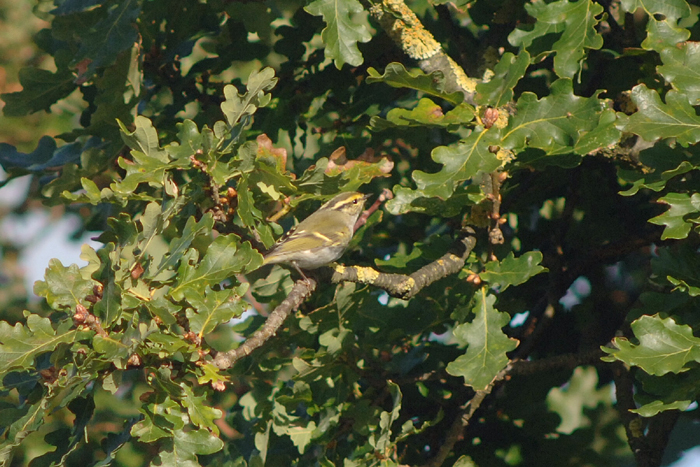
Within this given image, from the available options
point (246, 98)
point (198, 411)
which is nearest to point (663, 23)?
point (246, 98)

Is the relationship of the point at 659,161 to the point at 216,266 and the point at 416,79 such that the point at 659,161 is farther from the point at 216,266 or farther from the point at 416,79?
the point at 216,266

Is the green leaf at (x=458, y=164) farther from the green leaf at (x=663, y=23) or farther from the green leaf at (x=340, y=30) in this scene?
the green leaf at (x=663, y=23)

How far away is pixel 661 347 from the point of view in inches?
79.7

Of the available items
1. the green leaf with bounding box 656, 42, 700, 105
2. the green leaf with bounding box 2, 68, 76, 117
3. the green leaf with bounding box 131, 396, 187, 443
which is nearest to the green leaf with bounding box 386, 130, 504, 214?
the green leaf with bounding box 656, 42, 700, 105

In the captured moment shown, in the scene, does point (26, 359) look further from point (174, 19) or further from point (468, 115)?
point (174, 19)

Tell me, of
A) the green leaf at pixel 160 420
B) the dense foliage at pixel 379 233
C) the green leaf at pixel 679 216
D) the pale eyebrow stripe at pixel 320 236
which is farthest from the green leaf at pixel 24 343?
the green leaf at pixel 679 216

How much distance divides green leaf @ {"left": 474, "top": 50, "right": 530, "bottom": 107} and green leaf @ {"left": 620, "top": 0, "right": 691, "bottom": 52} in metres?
0.44

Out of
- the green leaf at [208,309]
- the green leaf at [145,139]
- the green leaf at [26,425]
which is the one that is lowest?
the green leaf at [26,425]

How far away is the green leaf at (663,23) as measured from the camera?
225 centimetres

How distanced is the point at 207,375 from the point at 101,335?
0.31m

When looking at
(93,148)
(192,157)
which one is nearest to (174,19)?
(93,148)

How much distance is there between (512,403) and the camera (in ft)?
10.2

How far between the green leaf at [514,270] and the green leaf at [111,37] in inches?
60.1

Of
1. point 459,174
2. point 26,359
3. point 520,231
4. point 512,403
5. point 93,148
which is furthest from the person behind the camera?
point 520,231
